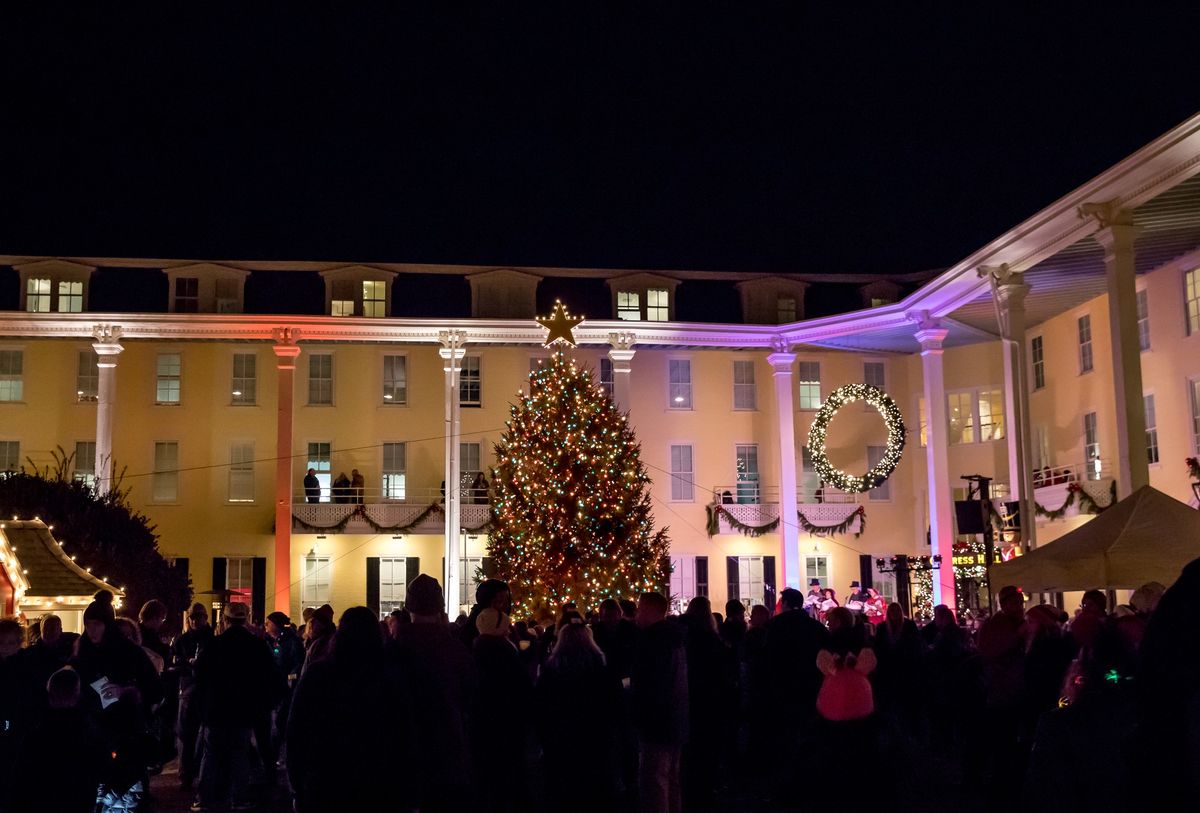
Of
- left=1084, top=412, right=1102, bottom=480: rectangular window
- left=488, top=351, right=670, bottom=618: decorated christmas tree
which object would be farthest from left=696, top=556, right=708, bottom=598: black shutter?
left=1084, top=412, right=1102, bottom=480: rectangular window

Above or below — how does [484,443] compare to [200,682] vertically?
above

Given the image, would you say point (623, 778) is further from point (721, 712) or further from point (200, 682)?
point (200, 682)

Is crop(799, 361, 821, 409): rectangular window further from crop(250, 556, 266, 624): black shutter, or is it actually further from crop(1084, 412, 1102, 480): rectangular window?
crop(250, 556, 266, 624): black shutter

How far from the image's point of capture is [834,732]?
7926 mm

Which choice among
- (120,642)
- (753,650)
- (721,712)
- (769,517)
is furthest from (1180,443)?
(120,642)

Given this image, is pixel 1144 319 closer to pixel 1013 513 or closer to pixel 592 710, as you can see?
pixel 1013 513

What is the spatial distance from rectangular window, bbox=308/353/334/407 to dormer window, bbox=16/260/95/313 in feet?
21.6

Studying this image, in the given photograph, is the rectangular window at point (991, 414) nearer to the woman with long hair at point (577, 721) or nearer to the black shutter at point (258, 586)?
the black shutter at point (258, 586)

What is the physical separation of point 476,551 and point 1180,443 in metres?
19.4

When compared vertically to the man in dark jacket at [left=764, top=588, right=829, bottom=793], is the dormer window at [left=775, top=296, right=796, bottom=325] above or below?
above

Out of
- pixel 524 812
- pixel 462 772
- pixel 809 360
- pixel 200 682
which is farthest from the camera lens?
pixel 809 360

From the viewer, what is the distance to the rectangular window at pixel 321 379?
125 feet

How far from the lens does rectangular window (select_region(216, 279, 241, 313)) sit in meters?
36.8

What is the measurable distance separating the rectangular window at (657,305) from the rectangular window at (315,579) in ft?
38.9
